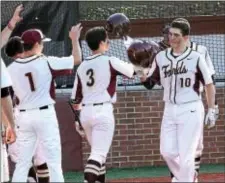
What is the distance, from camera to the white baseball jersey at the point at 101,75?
28.9 feet

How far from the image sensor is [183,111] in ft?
27.4

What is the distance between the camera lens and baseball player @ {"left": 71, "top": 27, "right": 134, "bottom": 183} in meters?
8.73

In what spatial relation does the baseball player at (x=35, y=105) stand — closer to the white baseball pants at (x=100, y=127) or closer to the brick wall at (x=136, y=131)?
the white baseball pants at (x=100, y=127)

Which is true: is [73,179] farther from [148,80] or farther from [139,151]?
[148,80]

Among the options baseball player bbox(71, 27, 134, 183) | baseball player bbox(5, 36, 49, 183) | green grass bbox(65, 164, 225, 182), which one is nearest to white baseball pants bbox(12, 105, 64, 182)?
baseball player bbox(5, 36, 49, 183)

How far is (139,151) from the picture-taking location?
38.9ft

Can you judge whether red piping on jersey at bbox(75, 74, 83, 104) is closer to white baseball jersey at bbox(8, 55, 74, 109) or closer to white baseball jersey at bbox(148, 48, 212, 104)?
white baseball jersey at bbox(8, 55, 74, 109)

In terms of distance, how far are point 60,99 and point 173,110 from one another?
3.62m

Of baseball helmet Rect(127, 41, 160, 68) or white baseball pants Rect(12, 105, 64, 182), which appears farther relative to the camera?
baseball helmet Rect(127, 41, 160, 68)

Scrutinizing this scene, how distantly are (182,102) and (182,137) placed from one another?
15.3 inches

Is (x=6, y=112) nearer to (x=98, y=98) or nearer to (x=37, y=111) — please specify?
(x=37, y=111)

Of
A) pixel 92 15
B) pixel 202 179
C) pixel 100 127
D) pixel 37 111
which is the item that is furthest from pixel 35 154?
pixel 92 15

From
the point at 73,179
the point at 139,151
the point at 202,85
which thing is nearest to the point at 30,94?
the point at 202,85

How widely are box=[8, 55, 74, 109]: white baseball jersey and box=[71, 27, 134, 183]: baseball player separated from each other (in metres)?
0.36
